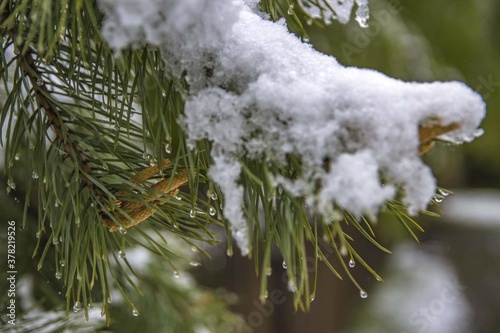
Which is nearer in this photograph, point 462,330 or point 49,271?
point 49,271

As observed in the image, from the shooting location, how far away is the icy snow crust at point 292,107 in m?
0.20

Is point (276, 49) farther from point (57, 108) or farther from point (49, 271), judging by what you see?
point (49, 271)

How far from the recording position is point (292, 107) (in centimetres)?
21

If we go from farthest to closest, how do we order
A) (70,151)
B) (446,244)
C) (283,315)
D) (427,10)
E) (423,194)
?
(446,244) → (283,315) → (427,10) → (70,151) → (423,194)

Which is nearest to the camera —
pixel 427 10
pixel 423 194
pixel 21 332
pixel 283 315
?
pixel 423 194

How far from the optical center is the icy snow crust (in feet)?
0.65

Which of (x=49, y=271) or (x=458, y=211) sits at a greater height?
(x=458, y=211)

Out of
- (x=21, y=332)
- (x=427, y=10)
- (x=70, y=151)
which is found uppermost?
(x=427, y=10)

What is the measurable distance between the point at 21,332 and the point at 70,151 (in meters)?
0.25

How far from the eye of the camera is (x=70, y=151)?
0.32 metres

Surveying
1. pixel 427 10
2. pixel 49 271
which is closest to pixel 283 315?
pixel 427 10

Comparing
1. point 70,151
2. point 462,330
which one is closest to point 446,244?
point 462,330

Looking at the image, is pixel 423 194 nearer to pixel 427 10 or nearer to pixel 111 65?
pixel 111 65

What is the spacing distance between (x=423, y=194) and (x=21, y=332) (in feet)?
1.37
